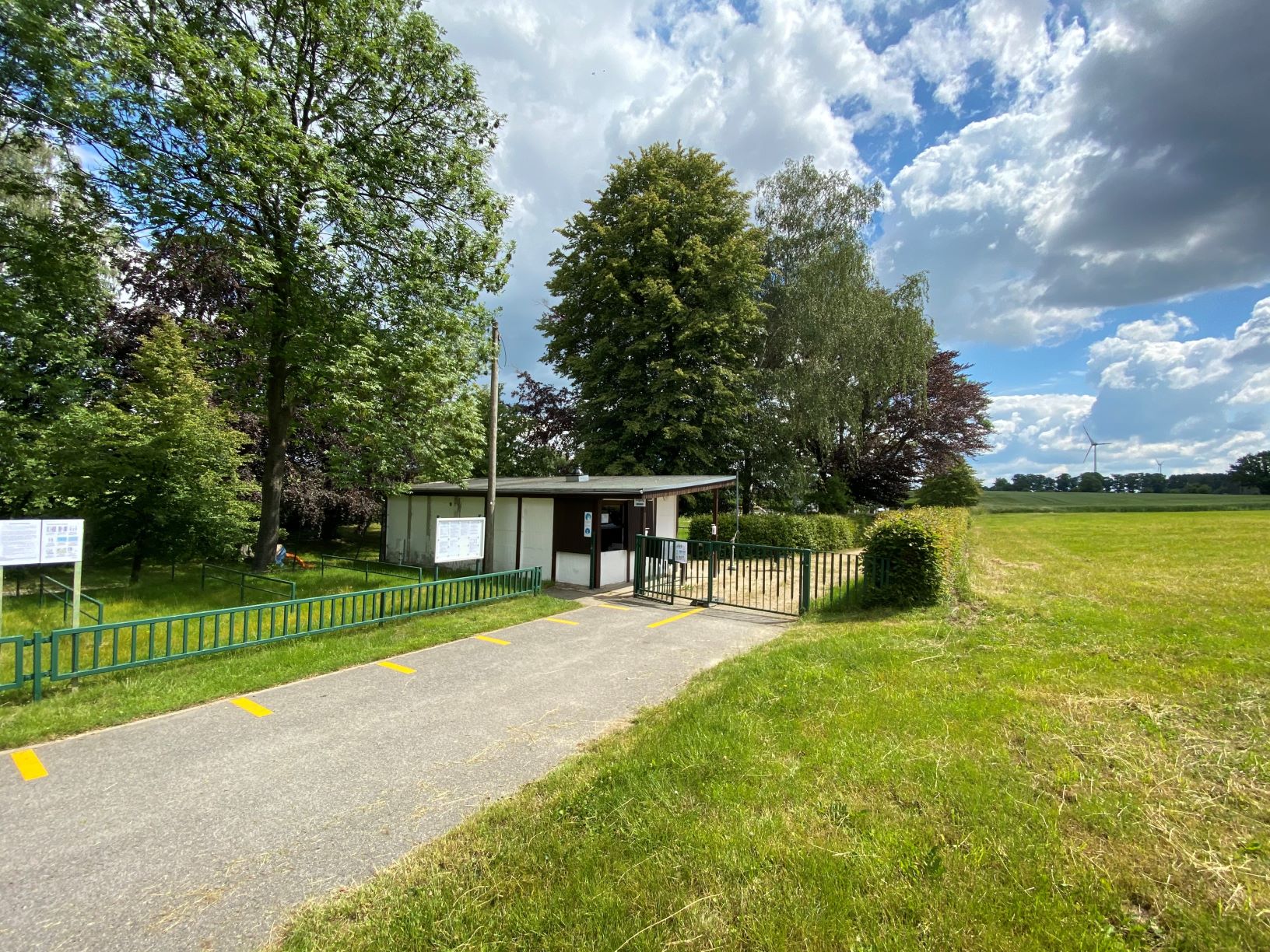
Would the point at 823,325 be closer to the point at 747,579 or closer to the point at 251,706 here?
the point at 747,579

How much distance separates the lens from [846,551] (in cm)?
1955

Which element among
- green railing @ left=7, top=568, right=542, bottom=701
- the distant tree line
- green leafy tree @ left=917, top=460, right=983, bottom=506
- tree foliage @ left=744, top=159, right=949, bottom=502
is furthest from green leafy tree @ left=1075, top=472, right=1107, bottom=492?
green railing @ left=7, top=568, right=542, bottom=701

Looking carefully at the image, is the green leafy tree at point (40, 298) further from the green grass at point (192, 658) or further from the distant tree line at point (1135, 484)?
the distant tree line at point (1135, 484)

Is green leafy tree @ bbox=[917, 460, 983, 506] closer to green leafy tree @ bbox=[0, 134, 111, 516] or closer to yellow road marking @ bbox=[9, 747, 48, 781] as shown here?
yellow road marking @ bbox=[9, 747, 48, 781]

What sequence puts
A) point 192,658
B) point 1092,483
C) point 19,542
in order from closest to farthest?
point 19,542, point 192,658, point 1092,483

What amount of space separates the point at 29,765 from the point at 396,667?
3.09 m

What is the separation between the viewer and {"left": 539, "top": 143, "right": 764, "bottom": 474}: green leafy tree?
67.2 feet

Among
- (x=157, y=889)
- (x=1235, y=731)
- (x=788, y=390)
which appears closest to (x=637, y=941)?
(x=157, y=889)

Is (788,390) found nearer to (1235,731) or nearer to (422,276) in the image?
(422,276)

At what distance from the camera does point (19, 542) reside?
18.8 feet

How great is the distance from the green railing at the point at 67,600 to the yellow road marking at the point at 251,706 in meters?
4.35

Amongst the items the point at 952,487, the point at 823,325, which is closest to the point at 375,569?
the point at 823,325

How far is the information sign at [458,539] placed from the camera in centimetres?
1002

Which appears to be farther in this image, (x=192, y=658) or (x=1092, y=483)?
(x=1092, y=483)
